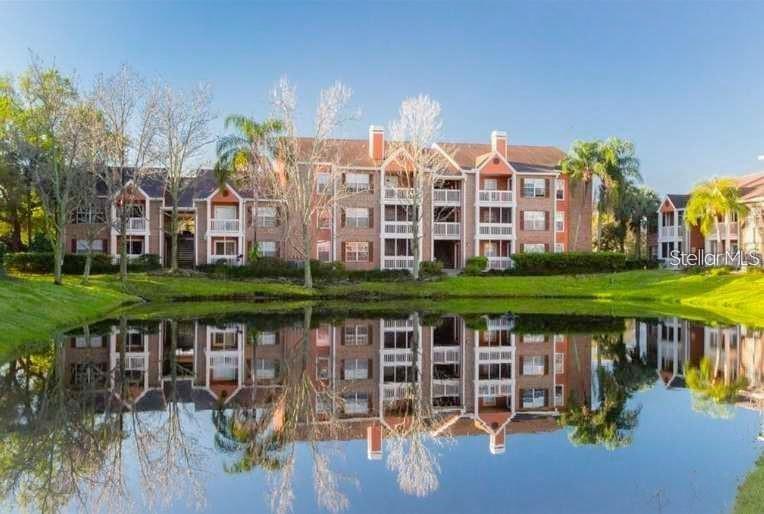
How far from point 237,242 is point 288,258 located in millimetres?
4648

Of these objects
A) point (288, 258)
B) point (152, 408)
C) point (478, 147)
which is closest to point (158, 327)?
point (152, 408)

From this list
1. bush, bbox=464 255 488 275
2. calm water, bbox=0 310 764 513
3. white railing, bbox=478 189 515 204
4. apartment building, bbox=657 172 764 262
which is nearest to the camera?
calm water, bbox=0 310 764 513

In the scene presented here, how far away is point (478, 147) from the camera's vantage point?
66.2 meters

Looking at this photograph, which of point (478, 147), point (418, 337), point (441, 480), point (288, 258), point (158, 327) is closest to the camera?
point (441, 480)

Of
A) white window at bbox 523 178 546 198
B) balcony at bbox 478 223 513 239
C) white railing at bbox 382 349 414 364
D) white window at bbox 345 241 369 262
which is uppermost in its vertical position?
white window at bbox 523 178 546 198

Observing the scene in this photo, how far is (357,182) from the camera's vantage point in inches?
2303

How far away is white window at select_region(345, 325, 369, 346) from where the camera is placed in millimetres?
25123

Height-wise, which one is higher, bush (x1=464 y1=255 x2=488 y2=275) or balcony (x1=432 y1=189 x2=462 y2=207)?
balcony (x1=432 y1=189 x2=462 y2=207)

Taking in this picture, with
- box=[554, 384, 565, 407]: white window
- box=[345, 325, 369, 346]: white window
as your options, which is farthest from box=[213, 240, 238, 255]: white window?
box=[554, 384, 565, 407]: white window

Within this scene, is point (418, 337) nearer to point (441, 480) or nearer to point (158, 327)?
point (158, 327)

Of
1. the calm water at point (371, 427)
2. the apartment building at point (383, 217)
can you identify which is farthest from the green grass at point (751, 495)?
the apartment building at point (383, 217)

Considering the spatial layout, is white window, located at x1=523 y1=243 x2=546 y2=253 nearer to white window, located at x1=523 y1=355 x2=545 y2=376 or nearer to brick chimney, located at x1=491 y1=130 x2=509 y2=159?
brick chimney, located at x1=491 y1=130 x2=509 y2=159

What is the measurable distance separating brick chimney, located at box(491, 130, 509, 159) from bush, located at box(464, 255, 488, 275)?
10881 mm

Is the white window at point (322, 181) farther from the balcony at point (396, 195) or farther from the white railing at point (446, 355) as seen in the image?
the white railing at point (446, 355)
